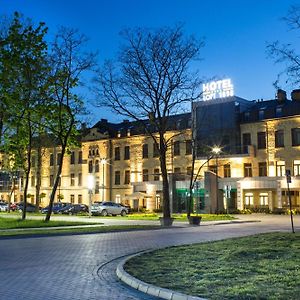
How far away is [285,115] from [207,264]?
5031cm

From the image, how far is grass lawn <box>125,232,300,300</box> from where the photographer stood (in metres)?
8.52

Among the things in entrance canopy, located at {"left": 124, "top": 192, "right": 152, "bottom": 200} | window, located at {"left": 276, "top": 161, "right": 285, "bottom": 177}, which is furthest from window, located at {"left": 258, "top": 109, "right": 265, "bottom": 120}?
entrance canopy, located at {"left": 124, "top": 192, "right": 152, "bottom": 200}

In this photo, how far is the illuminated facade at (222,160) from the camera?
59000 millimetres

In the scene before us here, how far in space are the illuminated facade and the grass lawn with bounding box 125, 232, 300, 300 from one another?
1422 inches

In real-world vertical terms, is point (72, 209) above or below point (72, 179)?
below

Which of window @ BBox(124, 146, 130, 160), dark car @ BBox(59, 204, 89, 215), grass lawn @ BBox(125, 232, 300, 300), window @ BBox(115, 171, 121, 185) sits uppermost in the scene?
window @ BBox(124, 146, 130, 160)

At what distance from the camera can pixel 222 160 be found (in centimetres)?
6391

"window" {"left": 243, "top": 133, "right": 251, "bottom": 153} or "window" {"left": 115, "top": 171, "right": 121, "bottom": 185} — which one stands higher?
"window" {"left": 243, "top": 133, "right": 251, "bottom": 153}

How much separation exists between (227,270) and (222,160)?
53730mm

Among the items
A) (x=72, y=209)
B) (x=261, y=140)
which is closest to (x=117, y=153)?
(x=72, y=209)

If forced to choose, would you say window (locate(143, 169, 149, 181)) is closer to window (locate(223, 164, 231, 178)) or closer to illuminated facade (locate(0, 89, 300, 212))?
illuminated facade (locate(0, 89, 300, 212))

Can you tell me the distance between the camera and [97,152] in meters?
78.6

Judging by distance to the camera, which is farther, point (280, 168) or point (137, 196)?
point (137, 196)

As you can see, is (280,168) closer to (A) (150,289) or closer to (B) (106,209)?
(B) (106,209)
